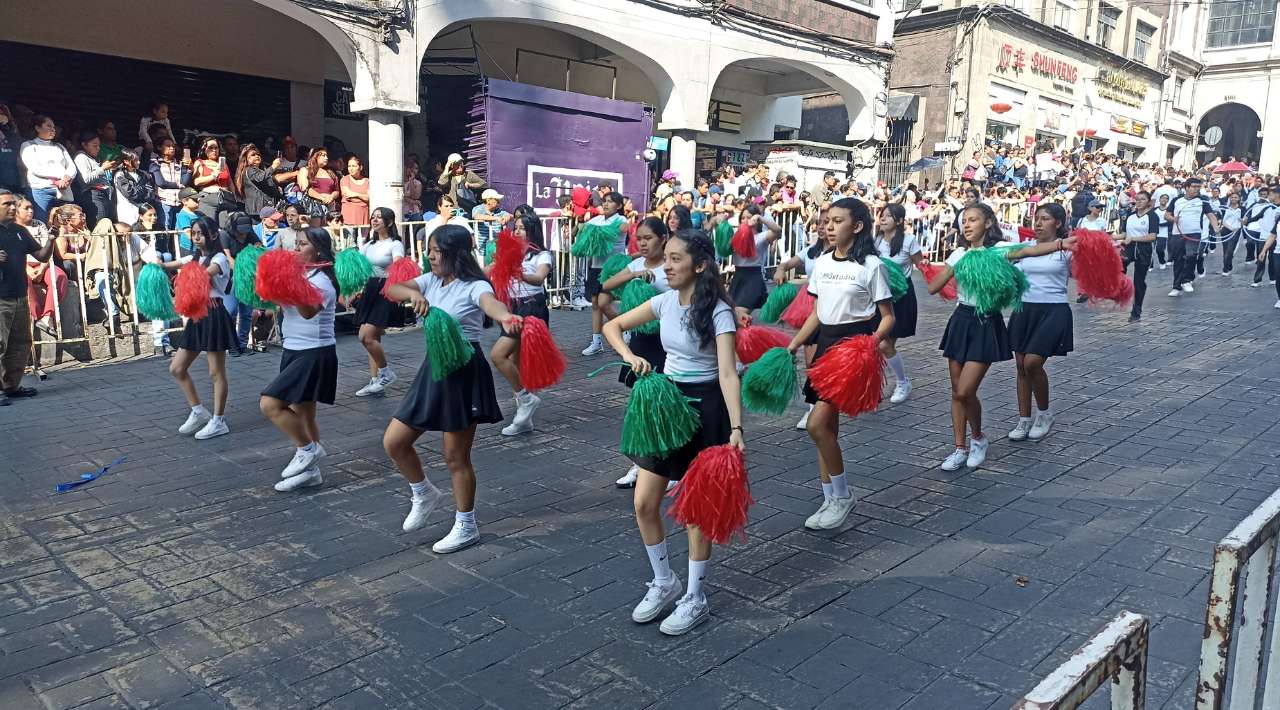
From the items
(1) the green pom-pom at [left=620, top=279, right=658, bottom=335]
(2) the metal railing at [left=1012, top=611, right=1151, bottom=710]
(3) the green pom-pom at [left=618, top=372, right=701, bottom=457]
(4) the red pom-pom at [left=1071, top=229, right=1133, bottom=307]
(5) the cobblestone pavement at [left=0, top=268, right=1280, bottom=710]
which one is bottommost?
(5) the cobblestone pavement at [left=0, top=268, right=1280, bottom=710]

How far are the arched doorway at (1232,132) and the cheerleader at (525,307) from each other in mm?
46122

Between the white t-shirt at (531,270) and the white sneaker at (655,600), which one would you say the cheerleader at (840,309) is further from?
the white t-shirt at (531,270)

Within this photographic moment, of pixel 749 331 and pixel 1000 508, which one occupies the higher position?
pixel 749 331

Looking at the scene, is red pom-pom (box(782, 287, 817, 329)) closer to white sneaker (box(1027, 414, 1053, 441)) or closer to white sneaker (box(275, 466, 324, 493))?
white sneaker (box(1027, 414, 1053, 441))

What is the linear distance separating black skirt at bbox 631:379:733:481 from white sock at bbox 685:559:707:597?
37 cm

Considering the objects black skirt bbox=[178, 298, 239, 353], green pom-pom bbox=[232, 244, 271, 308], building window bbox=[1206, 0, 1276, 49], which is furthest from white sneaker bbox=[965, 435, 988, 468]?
building window bbox=[1206, 0, 1276, 49]

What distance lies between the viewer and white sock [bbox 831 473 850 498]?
193 inches

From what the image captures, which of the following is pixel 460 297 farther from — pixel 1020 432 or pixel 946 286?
pixel 1020 432

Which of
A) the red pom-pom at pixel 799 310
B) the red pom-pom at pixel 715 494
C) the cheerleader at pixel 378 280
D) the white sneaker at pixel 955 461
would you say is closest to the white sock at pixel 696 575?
the red pom-pom at pixel 715 494

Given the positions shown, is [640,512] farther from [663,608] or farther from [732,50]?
[732,50]

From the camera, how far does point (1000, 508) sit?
209 inches

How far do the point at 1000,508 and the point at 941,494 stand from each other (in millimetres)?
373

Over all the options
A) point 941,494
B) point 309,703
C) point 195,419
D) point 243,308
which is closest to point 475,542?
point 309,703

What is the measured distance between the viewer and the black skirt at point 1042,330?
631cm
